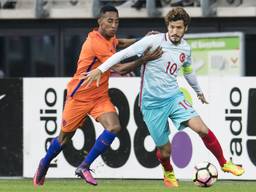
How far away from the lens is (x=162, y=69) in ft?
40.6

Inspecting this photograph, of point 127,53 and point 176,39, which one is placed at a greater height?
point 176,39

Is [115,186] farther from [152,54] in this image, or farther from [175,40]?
[175,40]

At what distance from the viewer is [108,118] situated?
1286cm

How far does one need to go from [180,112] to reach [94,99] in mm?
1234

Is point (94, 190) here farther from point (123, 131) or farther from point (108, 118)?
point (123, 131)

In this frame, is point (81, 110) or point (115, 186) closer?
point (81, 110)

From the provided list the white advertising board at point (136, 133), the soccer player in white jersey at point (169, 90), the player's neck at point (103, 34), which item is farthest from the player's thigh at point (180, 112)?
the white advertising board at point (136, 133)

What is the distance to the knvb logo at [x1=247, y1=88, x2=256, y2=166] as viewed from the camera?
1511 cm

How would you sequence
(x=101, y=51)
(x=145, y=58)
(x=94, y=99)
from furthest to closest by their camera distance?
(x=94, y=99)
(x=101, y=51)
(x=145, y=58)

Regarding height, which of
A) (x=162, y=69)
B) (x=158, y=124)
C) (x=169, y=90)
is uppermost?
(x=162, y=69)

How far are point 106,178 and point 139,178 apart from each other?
1.44 ft

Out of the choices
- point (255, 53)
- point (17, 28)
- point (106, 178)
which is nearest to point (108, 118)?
point (106, 178)

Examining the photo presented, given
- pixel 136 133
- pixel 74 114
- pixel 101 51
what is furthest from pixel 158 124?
pixel 136 133

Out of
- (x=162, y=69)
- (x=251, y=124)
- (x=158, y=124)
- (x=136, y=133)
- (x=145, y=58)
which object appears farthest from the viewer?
(x=136, y=133)
